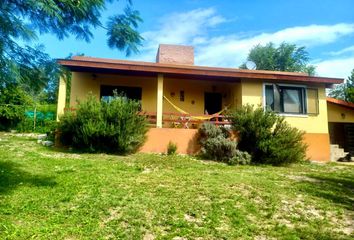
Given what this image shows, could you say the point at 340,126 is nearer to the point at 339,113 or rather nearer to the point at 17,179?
the point at 339,113

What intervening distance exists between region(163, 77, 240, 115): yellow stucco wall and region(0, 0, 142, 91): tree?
9.93 meters

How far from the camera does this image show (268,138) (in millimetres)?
12102

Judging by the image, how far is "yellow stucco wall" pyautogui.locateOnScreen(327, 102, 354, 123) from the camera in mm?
17719

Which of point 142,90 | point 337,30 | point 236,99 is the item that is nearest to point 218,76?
point 236,99

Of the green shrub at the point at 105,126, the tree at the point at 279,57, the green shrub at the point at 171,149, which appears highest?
the tree at the point at 279,57

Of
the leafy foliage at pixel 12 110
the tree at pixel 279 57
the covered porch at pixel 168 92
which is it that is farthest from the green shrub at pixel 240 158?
the tree at pixel 279 57

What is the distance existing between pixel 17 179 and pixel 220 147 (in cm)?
669

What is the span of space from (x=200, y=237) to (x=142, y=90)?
11.6 metres

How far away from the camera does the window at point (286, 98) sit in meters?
15.1

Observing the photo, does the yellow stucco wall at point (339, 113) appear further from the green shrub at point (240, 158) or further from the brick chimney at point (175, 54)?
the green shrub at point (240, 158)

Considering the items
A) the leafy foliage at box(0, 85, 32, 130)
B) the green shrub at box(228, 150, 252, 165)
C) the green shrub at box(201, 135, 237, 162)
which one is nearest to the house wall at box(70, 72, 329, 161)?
the green shrub at box(201, 135, 237, 162)

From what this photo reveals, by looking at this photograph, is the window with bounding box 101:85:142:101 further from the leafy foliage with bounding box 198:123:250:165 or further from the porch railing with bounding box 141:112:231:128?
the leafy foliage with bounding box 198:123:250:165

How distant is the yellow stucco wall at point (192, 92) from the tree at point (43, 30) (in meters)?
9.93

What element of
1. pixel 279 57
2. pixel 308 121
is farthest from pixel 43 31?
pixel 279 57
